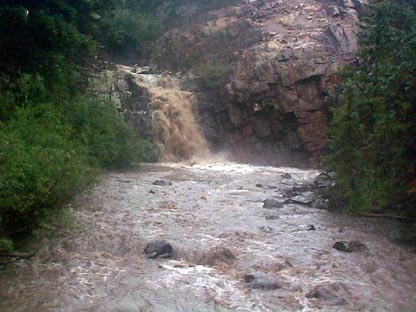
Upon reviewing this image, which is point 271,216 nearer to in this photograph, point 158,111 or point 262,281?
point 262,281

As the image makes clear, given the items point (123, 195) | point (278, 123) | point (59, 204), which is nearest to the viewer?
point (59, 204)

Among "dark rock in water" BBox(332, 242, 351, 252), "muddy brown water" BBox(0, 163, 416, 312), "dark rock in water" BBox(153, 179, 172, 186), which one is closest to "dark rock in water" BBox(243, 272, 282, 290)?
"muddy brown water" BBox(0, 163, 416, 312)

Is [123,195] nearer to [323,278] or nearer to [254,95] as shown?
[323,278]

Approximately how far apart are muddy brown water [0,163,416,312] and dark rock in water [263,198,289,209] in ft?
A: 0.77

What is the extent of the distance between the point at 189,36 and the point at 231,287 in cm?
2191

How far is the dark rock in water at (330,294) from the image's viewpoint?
25.1 ft

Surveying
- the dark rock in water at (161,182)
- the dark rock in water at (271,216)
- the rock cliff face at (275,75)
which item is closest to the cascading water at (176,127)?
the rock cliff face at (275,75)

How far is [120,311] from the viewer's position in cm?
720

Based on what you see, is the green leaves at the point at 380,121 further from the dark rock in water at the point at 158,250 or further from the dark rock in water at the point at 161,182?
the dark rock in water at the point at 161,182

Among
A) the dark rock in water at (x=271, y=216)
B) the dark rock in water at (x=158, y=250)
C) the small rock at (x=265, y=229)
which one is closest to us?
the dark rock in water at (x=158, y=250)

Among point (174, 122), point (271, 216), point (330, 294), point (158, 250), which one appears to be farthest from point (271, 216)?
point (174, 122)

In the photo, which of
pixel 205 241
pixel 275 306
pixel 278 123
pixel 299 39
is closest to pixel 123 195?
pixel 205 241

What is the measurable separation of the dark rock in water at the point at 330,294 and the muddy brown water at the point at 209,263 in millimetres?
15

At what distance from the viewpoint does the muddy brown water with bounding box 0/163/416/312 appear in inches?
299
